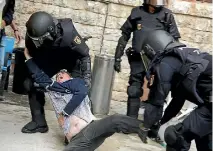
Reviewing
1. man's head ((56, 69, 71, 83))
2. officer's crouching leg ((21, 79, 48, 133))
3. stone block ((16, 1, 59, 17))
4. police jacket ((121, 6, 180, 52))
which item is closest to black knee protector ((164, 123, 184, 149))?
man's head ((56, 69, 71, 83))

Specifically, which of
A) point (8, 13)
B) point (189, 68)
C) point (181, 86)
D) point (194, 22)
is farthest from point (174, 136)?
point (194, 22)

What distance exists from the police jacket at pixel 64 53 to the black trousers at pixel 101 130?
2.07 ft

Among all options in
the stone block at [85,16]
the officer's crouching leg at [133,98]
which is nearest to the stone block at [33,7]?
the stone block at [85,16]

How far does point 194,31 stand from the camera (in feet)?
27.9

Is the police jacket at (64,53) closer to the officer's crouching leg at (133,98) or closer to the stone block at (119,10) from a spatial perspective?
the officer's crouching leg at (133,98)

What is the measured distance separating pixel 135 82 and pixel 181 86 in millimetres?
1852

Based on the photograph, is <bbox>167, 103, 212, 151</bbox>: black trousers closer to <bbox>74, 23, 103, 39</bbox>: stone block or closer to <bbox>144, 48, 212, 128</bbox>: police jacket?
<bbox>144, 48, 212, 128</bbox>: police jacket

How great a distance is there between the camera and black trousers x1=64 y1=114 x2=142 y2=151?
16.8 feet

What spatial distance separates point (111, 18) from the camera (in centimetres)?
859

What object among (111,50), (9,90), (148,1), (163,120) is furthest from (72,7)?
(163,120)

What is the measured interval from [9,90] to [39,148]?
2.57 meters

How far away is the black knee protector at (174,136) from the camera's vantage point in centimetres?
492

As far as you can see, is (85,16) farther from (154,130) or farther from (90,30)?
(154,130)

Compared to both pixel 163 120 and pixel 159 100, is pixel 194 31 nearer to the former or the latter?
pixel 163 120
